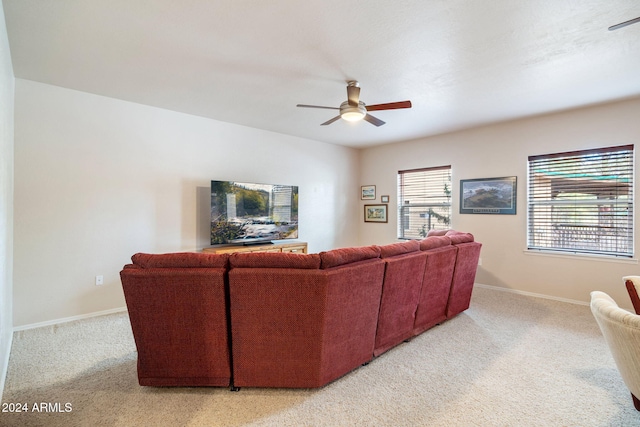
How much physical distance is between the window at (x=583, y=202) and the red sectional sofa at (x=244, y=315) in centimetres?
362

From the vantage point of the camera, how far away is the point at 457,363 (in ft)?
8.11

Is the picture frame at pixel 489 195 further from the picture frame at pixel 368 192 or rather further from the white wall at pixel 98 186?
the white wall at pixel 98 186

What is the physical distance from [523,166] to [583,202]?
865 mm

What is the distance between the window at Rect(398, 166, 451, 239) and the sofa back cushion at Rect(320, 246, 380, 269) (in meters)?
3.57

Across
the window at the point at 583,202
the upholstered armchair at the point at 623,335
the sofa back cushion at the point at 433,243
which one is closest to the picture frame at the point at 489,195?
the window at the point at 583,202

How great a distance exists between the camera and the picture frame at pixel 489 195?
4625mm

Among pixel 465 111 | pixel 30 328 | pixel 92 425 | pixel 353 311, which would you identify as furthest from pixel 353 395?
pixel 465 111

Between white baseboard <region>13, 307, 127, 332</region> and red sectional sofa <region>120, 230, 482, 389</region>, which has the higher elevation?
red sectional sofa <region>120, 230, 482, 389</region>

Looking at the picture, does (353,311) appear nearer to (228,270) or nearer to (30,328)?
(228,270)

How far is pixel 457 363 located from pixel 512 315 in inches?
63.3

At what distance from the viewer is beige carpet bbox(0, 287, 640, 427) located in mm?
1827

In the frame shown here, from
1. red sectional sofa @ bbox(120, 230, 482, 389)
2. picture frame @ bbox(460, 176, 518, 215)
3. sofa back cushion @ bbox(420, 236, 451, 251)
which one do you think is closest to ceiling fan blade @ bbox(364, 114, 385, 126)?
sofa back cushion @ bbox(420, 236, 451, 251)

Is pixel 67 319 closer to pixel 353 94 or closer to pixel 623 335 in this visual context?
pixel 353 94

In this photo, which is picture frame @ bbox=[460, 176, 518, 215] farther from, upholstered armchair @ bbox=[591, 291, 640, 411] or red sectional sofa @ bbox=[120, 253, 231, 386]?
red sectional sofa @ bbox=[120, 253, 231, 386]
